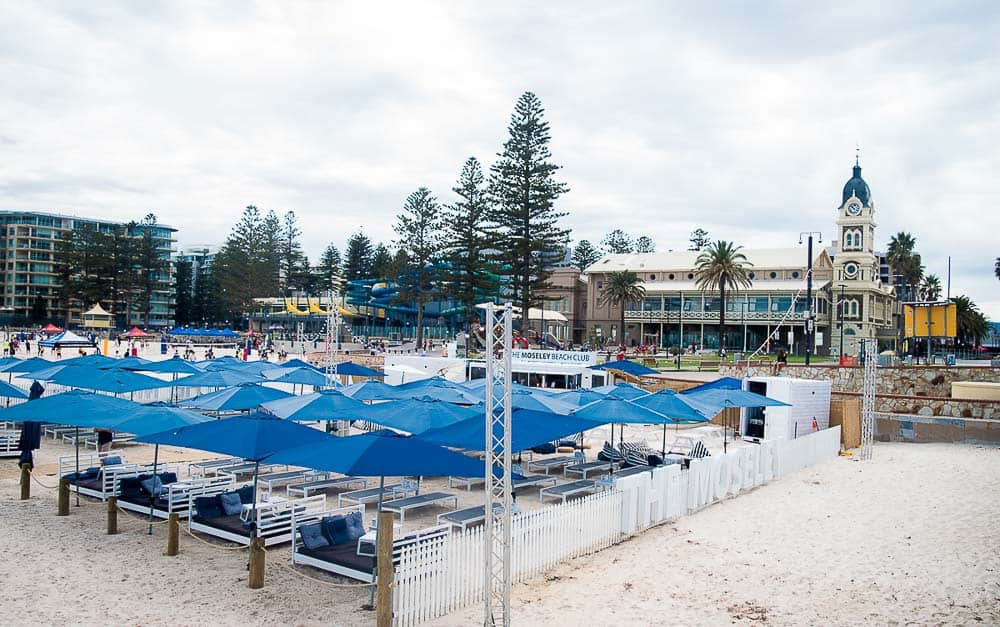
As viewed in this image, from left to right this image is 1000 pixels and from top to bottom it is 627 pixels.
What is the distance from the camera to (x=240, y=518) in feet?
34.5

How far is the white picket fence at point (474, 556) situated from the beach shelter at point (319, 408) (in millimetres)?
5167

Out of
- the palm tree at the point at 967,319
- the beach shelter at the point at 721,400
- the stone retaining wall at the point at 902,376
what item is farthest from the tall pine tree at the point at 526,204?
the palm tree at the point at 967,319

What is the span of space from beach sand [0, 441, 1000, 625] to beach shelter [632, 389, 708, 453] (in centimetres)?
226

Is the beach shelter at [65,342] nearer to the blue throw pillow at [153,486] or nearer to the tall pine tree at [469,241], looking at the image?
the tall pine tree at [469,241]

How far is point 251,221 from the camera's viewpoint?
3081 inches

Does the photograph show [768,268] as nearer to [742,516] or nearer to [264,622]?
[742,516]

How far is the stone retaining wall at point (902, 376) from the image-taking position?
3203cm

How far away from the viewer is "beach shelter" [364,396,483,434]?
13047 mm

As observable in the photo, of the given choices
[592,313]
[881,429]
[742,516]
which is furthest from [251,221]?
[742,516]

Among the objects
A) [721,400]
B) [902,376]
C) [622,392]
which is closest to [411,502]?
[622,392]

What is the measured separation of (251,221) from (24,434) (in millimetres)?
67037

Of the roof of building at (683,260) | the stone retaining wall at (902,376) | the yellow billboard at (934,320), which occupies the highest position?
the roof of building at (683,260)

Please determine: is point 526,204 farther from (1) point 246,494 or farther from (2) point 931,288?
(2) point 931,288

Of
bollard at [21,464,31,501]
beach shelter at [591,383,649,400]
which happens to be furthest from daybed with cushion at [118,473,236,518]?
beach shelter at [591,383,649,400]
